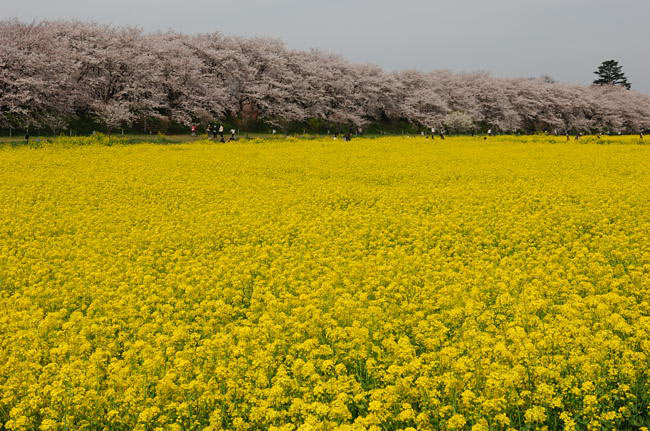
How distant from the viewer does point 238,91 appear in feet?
204

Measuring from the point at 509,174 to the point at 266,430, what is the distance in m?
23.1

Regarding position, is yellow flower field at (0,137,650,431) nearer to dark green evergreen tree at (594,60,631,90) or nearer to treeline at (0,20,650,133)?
treeline at (0,20,650,133)

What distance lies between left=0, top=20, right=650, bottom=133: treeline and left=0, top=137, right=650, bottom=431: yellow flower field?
1229 inches

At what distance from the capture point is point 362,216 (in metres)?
15.7

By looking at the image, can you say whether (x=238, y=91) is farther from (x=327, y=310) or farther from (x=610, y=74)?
(x=610, y=74)

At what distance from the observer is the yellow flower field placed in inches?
208

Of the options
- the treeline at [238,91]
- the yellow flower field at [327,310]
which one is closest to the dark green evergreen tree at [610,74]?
the treeline at [238,91]

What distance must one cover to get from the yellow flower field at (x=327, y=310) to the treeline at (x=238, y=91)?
31.2 metres

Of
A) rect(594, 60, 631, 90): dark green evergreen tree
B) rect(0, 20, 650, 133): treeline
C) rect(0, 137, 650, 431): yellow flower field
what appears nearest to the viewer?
rect(0, 137, 650, 431): yellow flower field

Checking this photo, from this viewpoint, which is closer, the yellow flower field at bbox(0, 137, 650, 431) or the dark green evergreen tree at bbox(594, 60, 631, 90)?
the yellow flower field at bbox(0, 137, 650, 431)

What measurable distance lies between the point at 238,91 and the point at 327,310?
58295mm

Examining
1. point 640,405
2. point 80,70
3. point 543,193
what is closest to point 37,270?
point 640,405

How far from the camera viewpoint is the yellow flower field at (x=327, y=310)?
A: 529 cm

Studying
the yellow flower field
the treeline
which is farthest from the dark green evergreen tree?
the yellow flower field
